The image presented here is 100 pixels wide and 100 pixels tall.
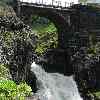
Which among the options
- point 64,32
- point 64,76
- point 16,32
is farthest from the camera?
point 64,32

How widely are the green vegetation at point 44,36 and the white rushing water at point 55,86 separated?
351 inches

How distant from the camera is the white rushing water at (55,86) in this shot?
53369 mm

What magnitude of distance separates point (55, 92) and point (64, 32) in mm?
22163

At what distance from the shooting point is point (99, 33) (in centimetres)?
7069

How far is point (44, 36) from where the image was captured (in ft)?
274

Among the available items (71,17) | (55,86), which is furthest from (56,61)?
(55,86)

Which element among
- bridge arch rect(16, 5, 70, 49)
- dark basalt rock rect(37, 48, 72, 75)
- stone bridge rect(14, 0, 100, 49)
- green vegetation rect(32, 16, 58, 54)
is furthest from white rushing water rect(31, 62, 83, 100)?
stone bridge rect(14, 0, 100, 49)

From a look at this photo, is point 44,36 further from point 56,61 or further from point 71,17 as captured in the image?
point 56,61

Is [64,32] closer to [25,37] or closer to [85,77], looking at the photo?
[85,77]

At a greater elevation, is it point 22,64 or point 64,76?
point 22,64

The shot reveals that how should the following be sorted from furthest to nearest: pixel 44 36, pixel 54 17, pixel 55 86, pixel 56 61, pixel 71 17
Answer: pixel 44 36
pixel 54 17
pixel 71 17
pixel 56 61
pixel 55 86

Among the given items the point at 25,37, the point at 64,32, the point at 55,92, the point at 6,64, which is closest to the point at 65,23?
the point at 64,32

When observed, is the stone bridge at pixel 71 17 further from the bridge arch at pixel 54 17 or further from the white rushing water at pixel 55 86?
the white rushing water at pixel 55 86

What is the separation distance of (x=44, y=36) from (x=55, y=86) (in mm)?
27571
